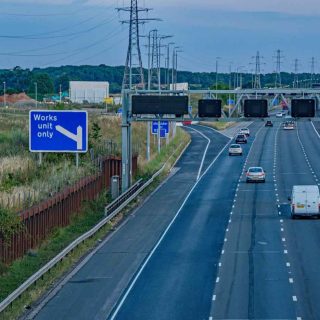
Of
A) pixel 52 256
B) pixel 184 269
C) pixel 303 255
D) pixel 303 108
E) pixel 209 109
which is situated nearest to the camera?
pixel 184 269

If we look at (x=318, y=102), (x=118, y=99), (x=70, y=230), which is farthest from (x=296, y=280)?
(x=118, y=99)

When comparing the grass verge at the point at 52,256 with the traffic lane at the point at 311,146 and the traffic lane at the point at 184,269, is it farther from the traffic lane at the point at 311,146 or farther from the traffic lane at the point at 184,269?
the traffic lane at the point at 311,146

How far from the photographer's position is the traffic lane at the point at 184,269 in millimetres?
26042

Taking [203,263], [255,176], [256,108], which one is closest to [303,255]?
[203,263]

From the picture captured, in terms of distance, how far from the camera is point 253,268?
108 ft

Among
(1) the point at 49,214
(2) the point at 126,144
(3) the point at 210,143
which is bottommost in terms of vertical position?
(3) the point at 210,143

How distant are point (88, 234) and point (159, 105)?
65.2 ft

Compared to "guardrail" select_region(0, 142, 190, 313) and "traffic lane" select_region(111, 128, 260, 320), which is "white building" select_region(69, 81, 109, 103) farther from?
"traffic lane" select_region(111, 128, 260, 320)

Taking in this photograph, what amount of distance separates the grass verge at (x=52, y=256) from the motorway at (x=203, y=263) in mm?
447

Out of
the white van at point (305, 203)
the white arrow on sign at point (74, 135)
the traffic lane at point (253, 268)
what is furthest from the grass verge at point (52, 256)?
the white van at point (305, 203)

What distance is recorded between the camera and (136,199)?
56.5 meters

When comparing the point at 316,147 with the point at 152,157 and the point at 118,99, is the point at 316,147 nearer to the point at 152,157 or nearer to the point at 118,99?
the point at 152,157

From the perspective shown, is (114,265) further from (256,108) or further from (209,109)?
(256,108)

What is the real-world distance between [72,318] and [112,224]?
20.9 meters
